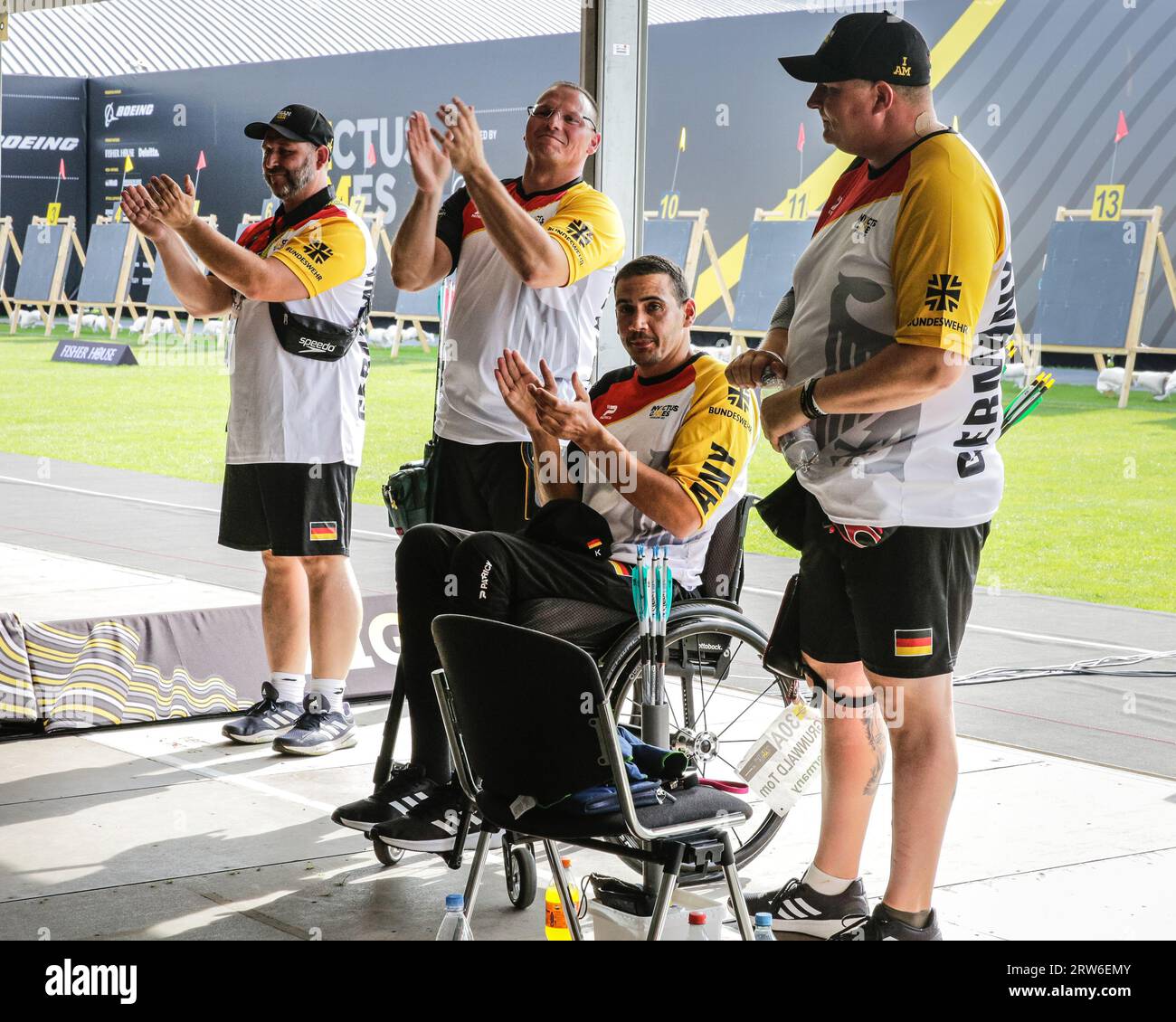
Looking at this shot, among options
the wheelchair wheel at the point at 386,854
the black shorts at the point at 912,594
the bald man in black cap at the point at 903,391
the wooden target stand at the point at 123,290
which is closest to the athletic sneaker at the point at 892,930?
the bald man in black cap at the point at 903,391

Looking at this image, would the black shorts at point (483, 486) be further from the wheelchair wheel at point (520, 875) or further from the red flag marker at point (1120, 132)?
the red flag marker at point (1120, 132)

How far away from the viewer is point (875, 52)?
7.34 feet

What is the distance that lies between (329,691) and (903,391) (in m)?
2.10

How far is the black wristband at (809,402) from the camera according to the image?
2.31 meters

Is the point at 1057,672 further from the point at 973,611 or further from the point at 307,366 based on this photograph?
the point at 307,366

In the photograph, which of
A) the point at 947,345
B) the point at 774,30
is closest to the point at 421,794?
the point at 947,345

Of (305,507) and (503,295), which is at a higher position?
(503,295)

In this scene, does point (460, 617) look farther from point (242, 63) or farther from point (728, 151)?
point (728, 151)

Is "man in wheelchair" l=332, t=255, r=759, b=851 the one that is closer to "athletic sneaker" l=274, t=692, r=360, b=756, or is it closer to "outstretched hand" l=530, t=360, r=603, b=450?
"outstretched hand" l=530, t=360, r=603, b=450

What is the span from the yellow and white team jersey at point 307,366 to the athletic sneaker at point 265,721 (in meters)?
0.66

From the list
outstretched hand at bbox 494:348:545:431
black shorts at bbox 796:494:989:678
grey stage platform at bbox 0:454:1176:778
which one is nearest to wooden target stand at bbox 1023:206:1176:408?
grey stage platform at bbox 0:454:1176:778

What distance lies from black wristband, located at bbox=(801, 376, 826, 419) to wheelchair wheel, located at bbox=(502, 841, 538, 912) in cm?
98

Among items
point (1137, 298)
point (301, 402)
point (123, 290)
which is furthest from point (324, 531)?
point (1137, 298)

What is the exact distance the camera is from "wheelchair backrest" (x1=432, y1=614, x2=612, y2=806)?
2043 mm
